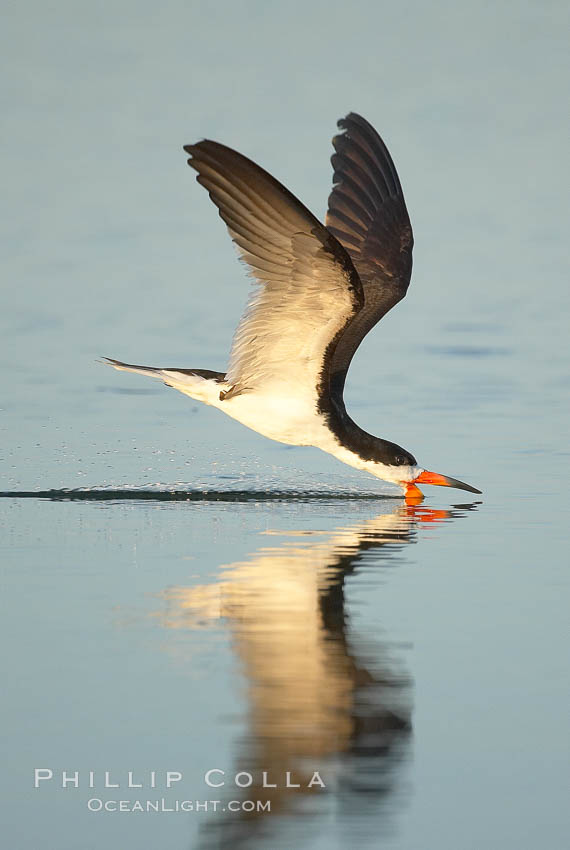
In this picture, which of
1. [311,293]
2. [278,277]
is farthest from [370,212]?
[278,277]

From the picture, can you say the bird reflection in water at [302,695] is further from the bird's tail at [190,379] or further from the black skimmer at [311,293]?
the bird's tail at [190,379]

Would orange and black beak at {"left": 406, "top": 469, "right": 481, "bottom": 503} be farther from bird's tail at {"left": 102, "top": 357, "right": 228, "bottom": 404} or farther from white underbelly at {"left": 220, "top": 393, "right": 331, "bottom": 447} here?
bird's tail at {"left": 102, "top": 357, "right": 228, "bottom": 404}

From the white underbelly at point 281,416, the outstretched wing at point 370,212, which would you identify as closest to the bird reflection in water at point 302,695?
the white underbelly at point 281,416

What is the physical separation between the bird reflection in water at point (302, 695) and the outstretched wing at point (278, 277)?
162 cm

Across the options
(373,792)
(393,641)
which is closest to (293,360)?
(393,641)

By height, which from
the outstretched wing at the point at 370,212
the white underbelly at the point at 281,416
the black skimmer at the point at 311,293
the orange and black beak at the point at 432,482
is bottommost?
the orange and black beak at the point at 432,482

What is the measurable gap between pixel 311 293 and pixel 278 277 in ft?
0.83

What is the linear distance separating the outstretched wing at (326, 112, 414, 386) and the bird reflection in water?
152 inches

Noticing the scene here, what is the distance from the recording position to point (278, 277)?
7160 mm

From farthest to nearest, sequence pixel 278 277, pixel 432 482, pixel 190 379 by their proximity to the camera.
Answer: pixel 432 482
pixel 190 379
pixel 278 277

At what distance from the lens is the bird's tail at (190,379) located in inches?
328

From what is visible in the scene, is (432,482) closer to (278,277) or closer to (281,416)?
(281,416)

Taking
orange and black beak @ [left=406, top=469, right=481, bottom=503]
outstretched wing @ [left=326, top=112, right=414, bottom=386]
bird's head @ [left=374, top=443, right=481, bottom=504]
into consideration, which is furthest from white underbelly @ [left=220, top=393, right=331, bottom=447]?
outstretched wing @ [left=326, top=112, right=414, bottom=386]

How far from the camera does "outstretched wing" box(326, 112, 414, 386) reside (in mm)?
9758
